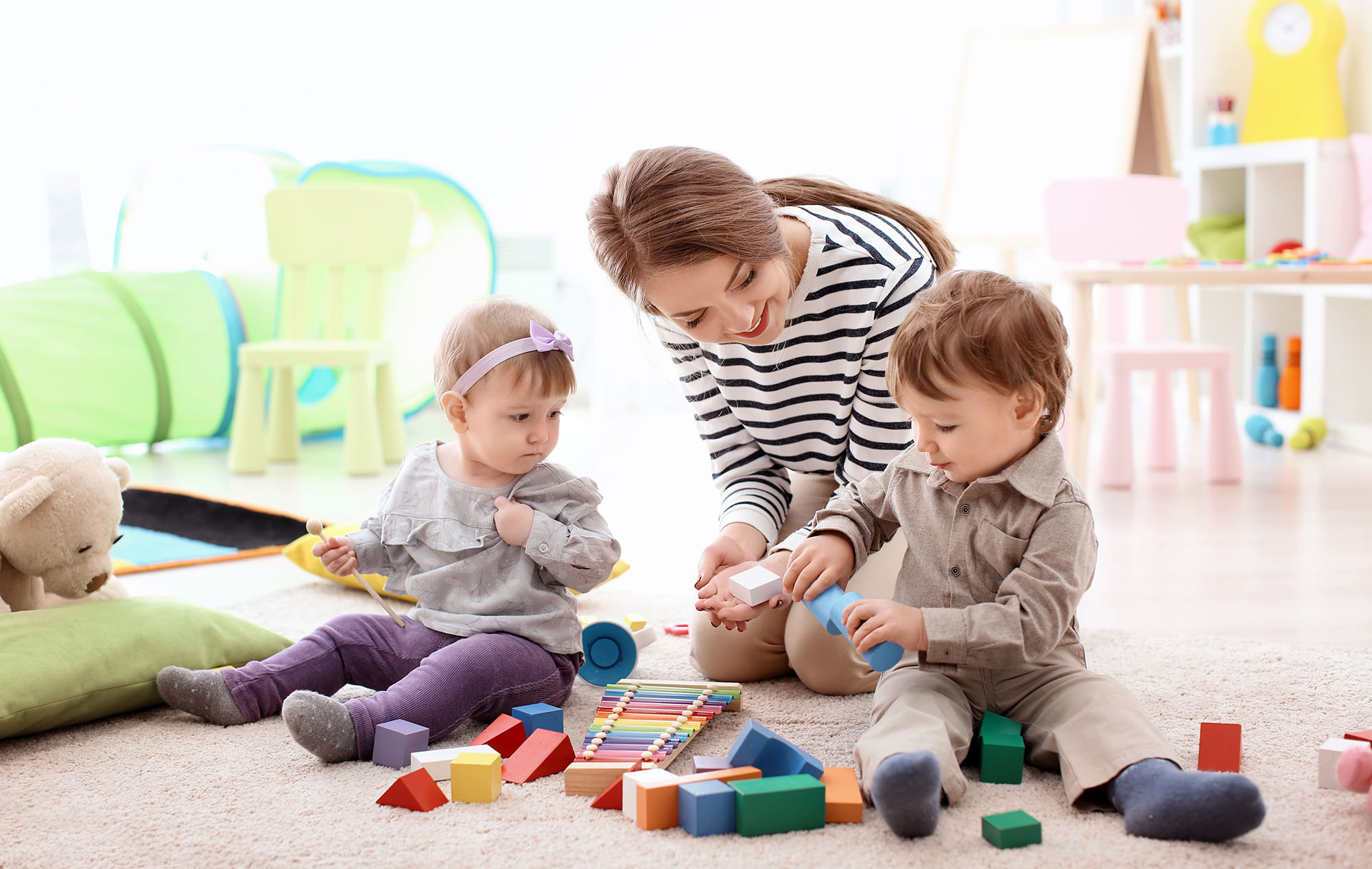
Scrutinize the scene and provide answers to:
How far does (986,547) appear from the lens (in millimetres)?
1178

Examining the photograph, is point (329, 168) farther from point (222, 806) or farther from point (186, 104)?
point (222, 806)

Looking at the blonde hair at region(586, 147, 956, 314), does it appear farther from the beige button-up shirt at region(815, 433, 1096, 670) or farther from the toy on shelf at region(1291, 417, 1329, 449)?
the toy on shelf at region(1291, 417, 1329, 449)

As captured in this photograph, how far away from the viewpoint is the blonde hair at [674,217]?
4.00 feet

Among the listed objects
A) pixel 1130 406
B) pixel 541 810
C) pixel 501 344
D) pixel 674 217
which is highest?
pixel 674 217

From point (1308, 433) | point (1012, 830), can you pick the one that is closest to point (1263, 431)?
point (1308, 433)

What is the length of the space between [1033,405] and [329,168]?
2804 mm

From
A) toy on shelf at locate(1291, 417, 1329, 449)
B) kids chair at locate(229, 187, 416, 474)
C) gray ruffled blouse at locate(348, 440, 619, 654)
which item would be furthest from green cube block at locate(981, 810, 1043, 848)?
toy on shelf at locate(1291, 417, 1329, 449)

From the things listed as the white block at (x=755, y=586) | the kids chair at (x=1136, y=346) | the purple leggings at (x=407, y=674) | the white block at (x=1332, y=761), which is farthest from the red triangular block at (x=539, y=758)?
the kids chair at (x=1136, y=346)

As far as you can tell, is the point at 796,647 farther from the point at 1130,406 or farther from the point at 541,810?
the point at 1130,406

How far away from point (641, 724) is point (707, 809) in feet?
0.76

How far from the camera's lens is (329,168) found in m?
3.50

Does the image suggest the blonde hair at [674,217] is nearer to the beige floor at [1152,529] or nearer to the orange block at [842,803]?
the orange block at [842,803]

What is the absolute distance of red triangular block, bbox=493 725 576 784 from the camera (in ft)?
3.73

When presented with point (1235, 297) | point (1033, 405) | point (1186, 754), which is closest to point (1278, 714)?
point (1186, 754)
